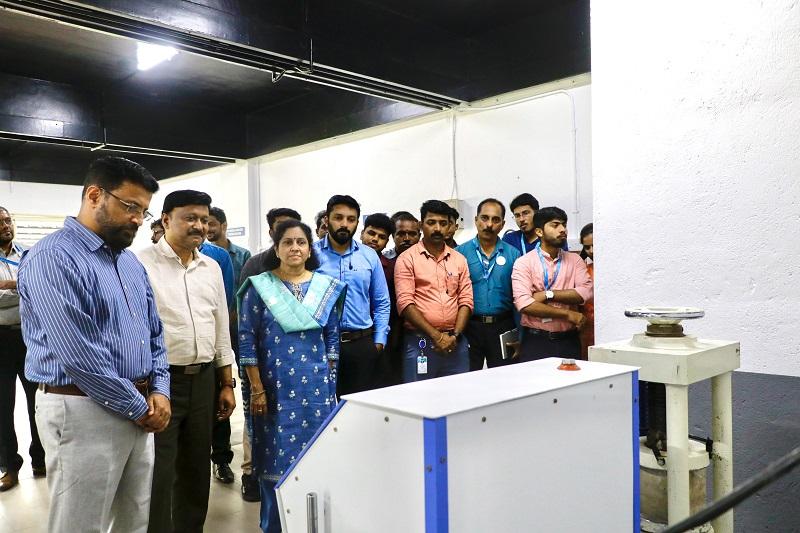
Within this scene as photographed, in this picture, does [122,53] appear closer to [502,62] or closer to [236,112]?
[236,112]

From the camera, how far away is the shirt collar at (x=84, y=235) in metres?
1.64

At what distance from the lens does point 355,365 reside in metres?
2.82

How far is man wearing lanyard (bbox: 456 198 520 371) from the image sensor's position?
3.19 meters

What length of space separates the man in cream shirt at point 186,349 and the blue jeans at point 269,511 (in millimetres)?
230

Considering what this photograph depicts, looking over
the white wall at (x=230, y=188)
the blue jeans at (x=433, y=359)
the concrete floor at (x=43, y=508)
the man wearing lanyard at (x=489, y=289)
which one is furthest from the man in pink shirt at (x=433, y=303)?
the white wall at (x=230, y=188)

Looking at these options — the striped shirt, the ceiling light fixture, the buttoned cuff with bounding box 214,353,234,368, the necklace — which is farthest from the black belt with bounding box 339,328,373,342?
the ceiling light fixture

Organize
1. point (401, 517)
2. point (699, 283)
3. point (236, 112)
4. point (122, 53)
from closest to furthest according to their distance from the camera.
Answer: point (401, 517)
point (699, 283)
point (122, 53)
point (236, 112)

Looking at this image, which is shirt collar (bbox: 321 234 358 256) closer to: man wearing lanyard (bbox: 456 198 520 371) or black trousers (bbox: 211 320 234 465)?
man wearing lanyard (bbox: 456 198 520 371)

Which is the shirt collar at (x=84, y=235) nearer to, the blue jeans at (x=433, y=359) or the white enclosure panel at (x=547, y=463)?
the white enclosure panel at (x=547, y=463)

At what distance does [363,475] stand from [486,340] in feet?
7.39

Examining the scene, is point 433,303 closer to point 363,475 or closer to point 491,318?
point 491,318

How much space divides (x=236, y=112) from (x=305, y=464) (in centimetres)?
597

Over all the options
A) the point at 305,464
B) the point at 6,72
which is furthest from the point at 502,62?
the point at 6,72

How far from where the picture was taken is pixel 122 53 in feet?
15.2
